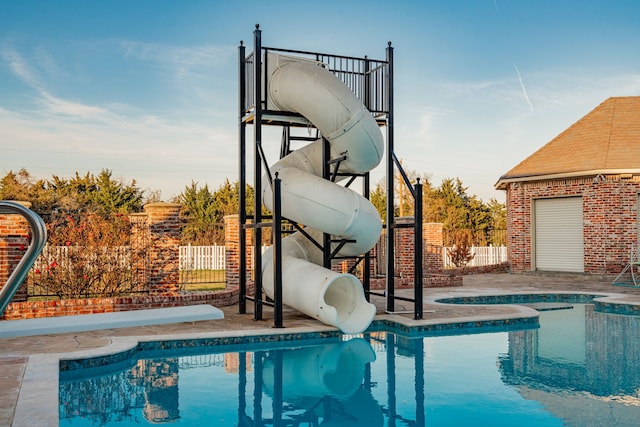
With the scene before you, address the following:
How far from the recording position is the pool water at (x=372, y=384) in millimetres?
5484

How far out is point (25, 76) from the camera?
768 inches

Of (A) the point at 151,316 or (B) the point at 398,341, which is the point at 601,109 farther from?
(A) the point at 151,316

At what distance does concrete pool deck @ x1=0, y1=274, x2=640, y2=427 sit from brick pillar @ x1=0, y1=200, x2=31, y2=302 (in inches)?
86.3

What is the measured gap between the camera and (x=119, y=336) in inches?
321

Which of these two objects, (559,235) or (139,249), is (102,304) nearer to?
(139,249)

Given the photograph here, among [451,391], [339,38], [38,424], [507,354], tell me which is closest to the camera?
[38,424]

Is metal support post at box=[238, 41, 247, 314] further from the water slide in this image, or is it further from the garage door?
the garage door

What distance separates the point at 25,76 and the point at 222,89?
6052mm

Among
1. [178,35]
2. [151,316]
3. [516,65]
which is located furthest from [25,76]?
[516,65]

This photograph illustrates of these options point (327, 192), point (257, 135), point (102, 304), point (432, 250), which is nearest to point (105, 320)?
point (102, 304)

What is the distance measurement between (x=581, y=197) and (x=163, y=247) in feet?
42.5

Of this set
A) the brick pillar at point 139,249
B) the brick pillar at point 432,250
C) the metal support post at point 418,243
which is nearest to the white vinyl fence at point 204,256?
the brick pillar at point 432,250

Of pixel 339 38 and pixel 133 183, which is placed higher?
pixel 339 38

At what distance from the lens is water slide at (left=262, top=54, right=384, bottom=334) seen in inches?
346
